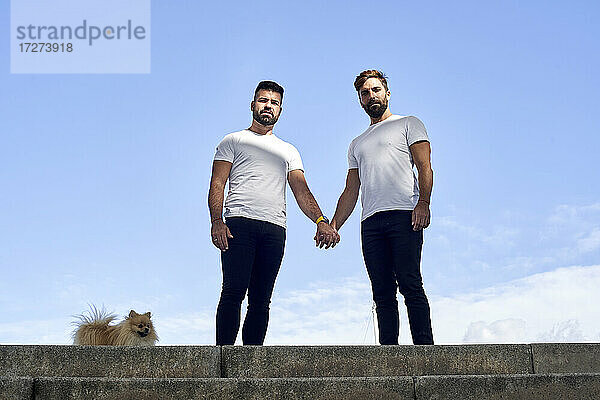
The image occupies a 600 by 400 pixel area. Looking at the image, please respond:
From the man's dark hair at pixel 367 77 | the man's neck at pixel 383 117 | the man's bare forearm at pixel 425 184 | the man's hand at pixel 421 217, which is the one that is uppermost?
the man's dark hair at pixel 367 77

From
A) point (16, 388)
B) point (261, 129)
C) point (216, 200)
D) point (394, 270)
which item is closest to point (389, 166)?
point (394, 270)

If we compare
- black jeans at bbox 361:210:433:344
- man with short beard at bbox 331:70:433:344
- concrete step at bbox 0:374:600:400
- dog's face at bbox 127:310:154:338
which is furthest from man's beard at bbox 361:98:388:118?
dog's face at bbox 127:310:154:338

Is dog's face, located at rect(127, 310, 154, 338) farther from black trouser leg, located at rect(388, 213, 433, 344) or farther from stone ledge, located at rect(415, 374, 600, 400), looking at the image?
stone ledge, located at rect(415, 374, 600, 400)

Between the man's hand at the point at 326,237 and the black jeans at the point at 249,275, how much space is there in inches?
13.9

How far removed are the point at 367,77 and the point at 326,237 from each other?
4.78 feet

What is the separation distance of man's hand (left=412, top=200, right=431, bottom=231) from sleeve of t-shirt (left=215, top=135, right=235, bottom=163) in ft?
5.69

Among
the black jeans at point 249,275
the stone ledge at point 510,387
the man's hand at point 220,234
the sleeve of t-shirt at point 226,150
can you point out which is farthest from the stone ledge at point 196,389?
the sleeve of t-shirt at point 226,150

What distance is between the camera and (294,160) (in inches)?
257

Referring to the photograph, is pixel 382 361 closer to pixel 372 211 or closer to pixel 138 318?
pixel 372 211

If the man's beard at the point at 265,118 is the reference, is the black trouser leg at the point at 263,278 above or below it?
below

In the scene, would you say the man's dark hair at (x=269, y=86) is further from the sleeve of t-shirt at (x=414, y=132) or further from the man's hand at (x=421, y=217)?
the man's hand at (x=421, y=217)

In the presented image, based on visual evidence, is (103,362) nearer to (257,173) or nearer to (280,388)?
(280,388)

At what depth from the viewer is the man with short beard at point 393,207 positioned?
5.62 meters

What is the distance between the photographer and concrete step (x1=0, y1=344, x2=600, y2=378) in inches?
183
